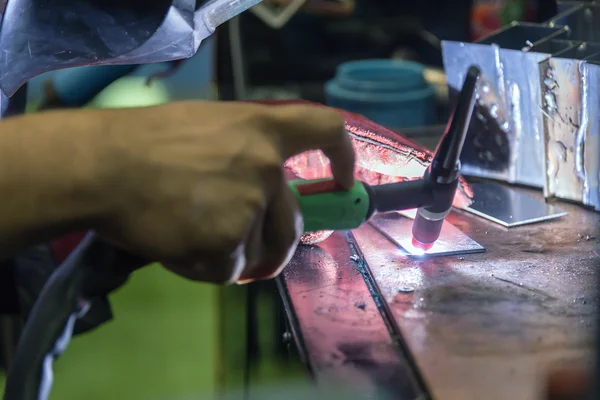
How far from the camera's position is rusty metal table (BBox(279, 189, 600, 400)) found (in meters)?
0.67

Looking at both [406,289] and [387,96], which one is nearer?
[406,289]

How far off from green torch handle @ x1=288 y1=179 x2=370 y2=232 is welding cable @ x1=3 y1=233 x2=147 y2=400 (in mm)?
180

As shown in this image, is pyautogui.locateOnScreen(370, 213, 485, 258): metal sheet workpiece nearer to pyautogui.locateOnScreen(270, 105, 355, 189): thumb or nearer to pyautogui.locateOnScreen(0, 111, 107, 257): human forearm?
pyautogui.locateOnScreen(270, 105, 355, 189): thumb

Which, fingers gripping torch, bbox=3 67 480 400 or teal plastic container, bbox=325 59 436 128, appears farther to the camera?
teal plastic container, bbox=325 59 436 128

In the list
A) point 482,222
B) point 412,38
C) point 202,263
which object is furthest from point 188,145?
point 412,38

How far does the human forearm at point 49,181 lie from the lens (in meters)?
0.58

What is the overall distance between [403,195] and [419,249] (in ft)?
0.59

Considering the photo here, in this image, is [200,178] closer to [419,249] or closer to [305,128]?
[305,128]

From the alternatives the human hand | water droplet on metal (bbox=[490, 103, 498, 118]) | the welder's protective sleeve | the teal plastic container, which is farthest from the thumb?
the teal plastic container

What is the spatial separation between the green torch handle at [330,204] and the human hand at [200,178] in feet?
0.24

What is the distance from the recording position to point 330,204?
72cm

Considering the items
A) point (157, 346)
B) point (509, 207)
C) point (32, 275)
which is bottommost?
point (157, 346)

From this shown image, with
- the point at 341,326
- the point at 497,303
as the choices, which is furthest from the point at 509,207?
the point at 341,326

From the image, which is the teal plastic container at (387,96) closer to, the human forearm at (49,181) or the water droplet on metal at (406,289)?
the water droplet on metal at (406,289)
